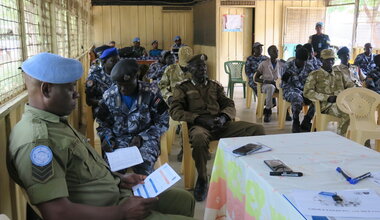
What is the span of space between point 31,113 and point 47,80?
151 mm

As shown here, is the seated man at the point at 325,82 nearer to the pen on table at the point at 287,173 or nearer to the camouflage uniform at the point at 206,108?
the camouflage uniform at the point at 206,108

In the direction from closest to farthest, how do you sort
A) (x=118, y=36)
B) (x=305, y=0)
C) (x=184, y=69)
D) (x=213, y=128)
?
(x=213, y=128)
(x=184, y=69)
(x=305, y=0)
(x=118, y=36)

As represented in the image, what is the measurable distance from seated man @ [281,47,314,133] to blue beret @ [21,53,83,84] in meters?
3.88

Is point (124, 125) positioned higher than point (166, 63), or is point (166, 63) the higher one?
point (166, 63)

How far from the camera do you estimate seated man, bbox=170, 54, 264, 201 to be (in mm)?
2961

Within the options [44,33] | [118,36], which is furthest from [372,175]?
[118,36]

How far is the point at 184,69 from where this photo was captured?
4805mm

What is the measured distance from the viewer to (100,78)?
3.90 meters

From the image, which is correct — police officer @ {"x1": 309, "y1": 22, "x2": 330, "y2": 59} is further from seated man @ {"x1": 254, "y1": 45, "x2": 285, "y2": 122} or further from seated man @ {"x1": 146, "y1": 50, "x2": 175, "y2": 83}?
seated man @ {"x1": 146, "y1": 50, "x2": 175, "y2": 83}

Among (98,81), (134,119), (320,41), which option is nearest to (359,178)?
(134,119)

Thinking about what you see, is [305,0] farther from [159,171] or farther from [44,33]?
[159,171]

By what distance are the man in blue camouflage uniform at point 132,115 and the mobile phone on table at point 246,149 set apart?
853 millimetres

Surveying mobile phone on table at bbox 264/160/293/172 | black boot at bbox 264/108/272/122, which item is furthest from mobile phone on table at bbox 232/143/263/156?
black boot at bbox 264/108/272/122

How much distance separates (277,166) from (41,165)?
98 centimetres
